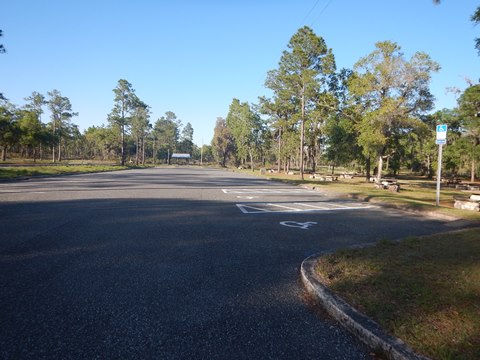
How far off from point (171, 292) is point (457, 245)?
5.51m

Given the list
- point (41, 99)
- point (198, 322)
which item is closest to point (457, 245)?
point (198, 322)

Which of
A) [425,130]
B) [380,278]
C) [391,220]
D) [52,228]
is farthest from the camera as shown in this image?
[425,130]

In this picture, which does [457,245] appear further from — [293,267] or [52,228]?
[52,228]

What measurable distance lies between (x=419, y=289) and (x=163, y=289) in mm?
3179

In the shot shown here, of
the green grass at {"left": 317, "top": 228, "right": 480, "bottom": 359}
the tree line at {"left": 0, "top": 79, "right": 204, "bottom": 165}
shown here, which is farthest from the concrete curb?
the tree line at {"left": 0, "top": 79, "right": 204, "bottom": 165}

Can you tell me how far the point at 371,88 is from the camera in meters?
25.0

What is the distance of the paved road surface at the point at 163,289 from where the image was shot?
2572 mm

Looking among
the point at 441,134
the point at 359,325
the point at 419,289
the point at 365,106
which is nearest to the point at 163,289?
the point at 359,325

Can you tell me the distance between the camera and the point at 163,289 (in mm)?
3656

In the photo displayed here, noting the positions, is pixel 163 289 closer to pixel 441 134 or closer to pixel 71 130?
pixel 441 134

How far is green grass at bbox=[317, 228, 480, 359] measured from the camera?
8.32 ft

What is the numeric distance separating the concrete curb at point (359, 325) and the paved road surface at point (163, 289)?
0.39 feet

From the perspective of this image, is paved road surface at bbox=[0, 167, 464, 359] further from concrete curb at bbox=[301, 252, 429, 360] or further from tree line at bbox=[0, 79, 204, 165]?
tree line at bbox=[0, 79, 204, 165]

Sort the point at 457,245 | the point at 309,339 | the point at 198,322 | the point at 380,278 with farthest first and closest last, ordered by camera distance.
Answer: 1. the point at 457,245
2. the point at 380,278
3. the point at 198,322
4. the point at 309,339
